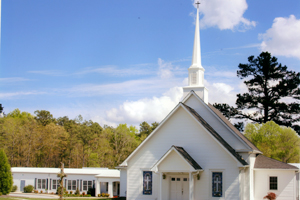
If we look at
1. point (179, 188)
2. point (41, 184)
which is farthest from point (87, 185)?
point (179, 188)

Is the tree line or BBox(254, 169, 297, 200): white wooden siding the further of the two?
the tree line

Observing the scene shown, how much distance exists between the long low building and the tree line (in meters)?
17.0

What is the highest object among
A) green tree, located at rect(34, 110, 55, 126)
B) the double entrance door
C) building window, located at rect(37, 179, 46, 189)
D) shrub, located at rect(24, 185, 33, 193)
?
green tree, located at rect(34, 110, 55, 126)

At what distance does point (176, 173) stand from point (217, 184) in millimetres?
2973

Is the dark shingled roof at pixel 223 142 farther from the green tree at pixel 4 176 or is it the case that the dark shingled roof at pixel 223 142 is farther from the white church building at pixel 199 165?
the green tree at pixel 4 176

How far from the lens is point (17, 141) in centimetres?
6519

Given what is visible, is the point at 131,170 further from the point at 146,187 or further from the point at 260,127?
the point at 260,127

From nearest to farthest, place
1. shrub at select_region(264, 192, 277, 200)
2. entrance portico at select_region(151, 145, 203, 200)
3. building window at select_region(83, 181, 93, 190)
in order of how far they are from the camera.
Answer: entrance portico at select_region(151, 145, 203, 200)
shrub at select_region(264, 192, 277, 200)
building window at select_region(83, 181, 93, 190)

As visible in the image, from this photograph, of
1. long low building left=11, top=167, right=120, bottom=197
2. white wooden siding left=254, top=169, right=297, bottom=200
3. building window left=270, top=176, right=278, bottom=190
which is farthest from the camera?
long low building left=11, top=167, right=120, bottom=197

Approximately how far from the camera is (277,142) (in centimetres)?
4247

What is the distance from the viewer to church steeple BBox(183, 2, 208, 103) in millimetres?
29484

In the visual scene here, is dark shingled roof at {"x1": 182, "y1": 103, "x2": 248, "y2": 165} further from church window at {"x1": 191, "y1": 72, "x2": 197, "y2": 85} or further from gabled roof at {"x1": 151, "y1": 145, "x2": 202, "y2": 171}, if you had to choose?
church window at {"x1": 191, "y1": 72, "x2": 197, "y2": 85}

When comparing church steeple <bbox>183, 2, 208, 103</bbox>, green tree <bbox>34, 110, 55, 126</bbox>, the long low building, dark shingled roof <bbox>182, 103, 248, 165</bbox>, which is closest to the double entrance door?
dark shingled roof <bbox>182, 103, 248, 165</bbox>

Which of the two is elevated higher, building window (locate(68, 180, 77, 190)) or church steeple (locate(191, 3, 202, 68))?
church steeple (locate(191, 3, 202, 68))
